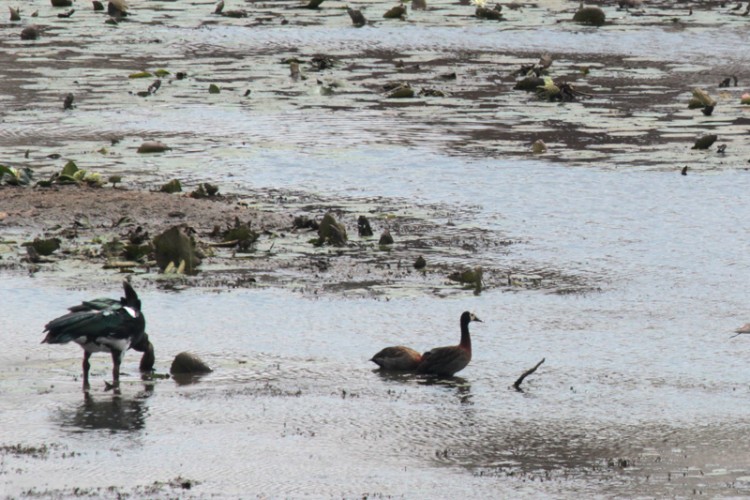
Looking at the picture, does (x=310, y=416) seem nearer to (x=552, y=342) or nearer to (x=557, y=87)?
(x=552, y=342)

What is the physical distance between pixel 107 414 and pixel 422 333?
3.44 metres

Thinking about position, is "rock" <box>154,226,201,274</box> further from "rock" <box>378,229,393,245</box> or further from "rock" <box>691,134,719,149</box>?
"rock" <box>691,134,719,149</box>

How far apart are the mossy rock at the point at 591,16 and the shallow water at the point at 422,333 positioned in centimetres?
890

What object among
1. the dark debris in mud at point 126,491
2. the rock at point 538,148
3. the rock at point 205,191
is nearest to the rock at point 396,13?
the rock at point 538,148

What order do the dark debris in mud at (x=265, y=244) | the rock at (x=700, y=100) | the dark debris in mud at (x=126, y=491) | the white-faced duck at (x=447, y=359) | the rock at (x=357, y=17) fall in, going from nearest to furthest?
the dark debris in mud at (x=126, y=491) → the white-faced duck at (x=447, y=359) → the dark debris in mud at (x=265, y=244) → the rock at (x=700, y=100) → the rock at (x=357, y=17)

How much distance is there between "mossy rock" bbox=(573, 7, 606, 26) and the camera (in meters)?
34.7

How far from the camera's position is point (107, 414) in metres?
10.6

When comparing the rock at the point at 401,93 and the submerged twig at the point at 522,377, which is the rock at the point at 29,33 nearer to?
the rock at the point at 401,93

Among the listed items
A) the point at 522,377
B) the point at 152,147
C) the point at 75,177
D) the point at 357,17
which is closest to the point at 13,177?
the point at 75,177

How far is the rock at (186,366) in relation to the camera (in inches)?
457

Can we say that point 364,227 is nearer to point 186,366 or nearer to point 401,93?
point 186,366

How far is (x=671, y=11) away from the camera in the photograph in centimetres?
3725

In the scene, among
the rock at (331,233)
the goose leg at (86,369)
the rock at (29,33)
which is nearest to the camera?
the goose leg at (86,369)

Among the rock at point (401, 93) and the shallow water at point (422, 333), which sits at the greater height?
the rock at point (401, 93)
